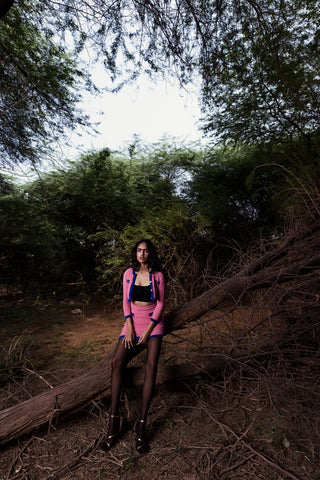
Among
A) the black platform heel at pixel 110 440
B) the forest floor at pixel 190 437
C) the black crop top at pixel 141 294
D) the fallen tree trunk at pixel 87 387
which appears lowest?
the forest floor at pixel 190 437

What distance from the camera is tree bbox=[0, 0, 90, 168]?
13.0 ft

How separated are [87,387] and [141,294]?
103cm

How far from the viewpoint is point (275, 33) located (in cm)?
339

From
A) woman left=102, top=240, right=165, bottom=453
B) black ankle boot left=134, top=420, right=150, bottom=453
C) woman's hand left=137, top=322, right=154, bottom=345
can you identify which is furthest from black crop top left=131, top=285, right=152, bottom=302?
black ankle boot left=134, top=420, right=150, bottom=453

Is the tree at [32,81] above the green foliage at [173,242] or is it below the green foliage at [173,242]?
above

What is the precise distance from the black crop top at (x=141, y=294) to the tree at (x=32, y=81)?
2644 millimetres

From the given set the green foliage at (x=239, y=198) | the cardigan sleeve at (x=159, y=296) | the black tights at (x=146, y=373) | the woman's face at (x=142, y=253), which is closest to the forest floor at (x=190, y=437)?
the black tights at (x=146, y=373)

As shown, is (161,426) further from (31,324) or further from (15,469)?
(31,324)

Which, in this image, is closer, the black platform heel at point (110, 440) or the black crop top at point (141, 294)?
the black platform heel at point (110, 440)

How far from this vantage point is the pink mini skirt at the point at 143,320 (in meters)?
2.48

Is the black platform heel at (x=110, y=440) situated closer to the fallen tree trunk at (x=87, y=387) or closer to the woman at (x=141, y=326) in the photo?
the woman at (x=141, y=326)

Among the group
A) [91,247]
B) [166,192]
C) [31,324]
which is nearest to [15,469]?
[31,324]

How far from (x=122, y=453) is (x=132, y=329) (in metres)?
0.99

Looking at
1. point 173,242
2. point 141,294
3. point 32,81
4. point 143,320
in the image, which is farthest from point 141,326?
point 32,81
